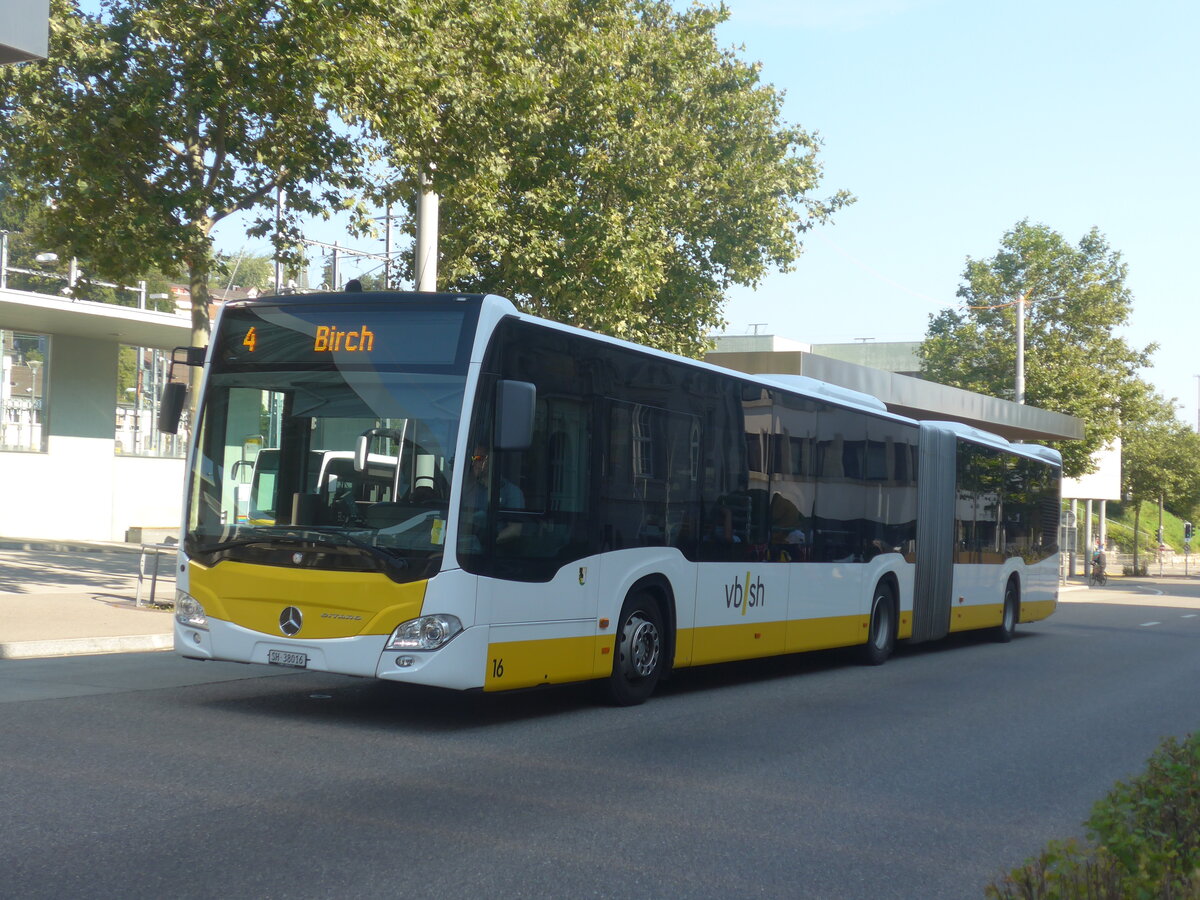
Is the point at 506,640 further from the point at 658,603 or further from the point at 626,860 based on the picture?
the point at 626,860

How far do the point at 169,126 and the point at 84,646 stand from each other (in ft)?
20.2

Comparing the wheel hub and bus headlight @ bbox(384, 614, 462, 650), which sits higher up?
bus headlight @ bbox(384, 614, 462, 650)

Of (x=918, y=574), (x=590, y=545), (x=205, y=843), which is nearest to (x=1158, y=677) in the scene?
(x=918, y=574)

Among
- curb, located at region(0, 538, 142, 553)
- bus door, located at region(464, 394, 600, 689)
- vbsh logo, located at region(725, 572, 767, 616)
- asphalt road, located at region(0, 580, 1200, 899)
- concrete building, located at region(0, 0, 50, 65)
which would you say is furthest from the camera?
curb, located at region(0, 538, 142, 553)

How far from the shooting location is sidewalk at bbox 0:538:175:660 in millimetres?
13539

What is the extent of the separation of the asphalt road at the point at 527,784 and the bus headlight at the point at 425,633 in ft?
2.09

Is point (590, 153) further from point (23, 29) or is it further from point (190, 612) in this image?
point (190, 612)

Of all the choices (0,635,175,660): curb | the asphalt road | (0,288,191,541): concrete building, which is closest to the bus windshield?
the asphalt road

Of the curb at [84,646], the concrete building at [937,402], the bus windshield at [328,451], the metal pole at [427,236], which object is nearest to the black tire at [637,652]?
the bus windshield at [328,451]

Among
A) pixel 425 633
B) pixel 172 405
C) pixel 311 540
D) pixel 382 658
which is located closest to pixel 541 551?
pixel 425 633

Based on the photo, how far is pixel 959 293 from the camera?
201 feet

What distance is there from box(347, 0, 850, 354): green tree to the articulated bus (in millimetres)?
6442

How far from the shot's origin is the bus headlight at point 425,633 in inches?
361

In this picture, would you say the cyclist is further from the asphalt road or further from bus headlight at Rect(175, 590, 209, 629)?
bus headlight at Rect(175, 590, 209, 629)
